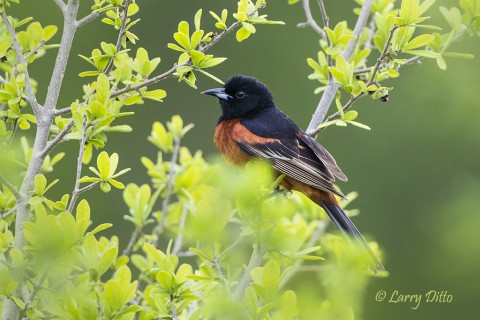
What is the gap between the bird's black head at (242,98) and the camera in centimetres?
458

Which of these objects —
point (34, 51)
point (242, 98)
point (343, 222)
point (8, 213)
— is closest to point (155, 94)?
point (34, 51)

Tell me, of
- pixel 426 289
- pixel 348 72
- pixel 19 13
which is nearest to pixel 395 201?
pixel 426 289

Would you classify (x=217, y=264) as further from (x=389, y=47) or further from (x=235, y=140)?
(x=235, y=140)

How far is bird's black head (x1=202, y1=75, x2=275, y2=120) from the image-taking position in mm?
4582

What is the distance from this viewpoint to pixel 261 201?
2.18m

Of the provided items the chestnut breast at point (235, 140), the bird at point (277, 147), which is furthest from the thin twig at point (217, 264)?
the chestnut breast at point (235, 140)

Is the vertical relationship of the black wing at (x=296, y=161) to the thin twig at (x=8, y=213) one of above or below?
below

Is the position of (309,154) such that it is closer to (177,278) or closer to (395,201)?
(177,278)

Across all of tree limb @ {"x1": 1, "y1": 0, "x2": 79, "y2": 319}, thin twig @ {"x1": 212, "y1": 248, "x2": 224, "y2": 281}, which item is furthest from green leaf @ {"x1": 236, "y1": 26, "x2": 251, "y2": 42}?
thin twig @ {"x1": 212, "y1": 248, "x2": 224, "y2": 281}

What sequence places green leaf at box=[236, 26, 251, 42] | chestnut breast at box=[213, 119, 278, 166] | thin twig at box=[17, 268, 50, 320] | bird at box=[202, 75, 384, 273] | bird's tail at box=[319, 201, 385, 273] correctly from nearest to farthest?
thin twig at box=[17, 268, 50, 320], green leaf at box=[236, 26, 251, 42], bird's tail at box=[319, 201, 385, 273], bird at box=[202, 75, 384, 273], chestnut breast at box=[213, 119, 278, 166]

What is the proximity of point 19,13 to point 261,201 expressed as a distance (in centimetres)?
909

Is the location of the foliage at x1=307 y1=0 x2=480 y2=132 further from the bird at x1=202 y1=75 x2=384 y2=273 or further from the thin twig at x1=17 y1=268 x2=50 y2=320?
the thin twig at x1=17 y1=268 x2=50 y2=320

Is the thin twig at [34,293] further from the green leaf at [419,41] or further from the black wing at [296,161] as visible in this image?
the black wing at [296,161]

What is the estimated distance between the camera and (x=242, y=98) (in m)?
4.61
